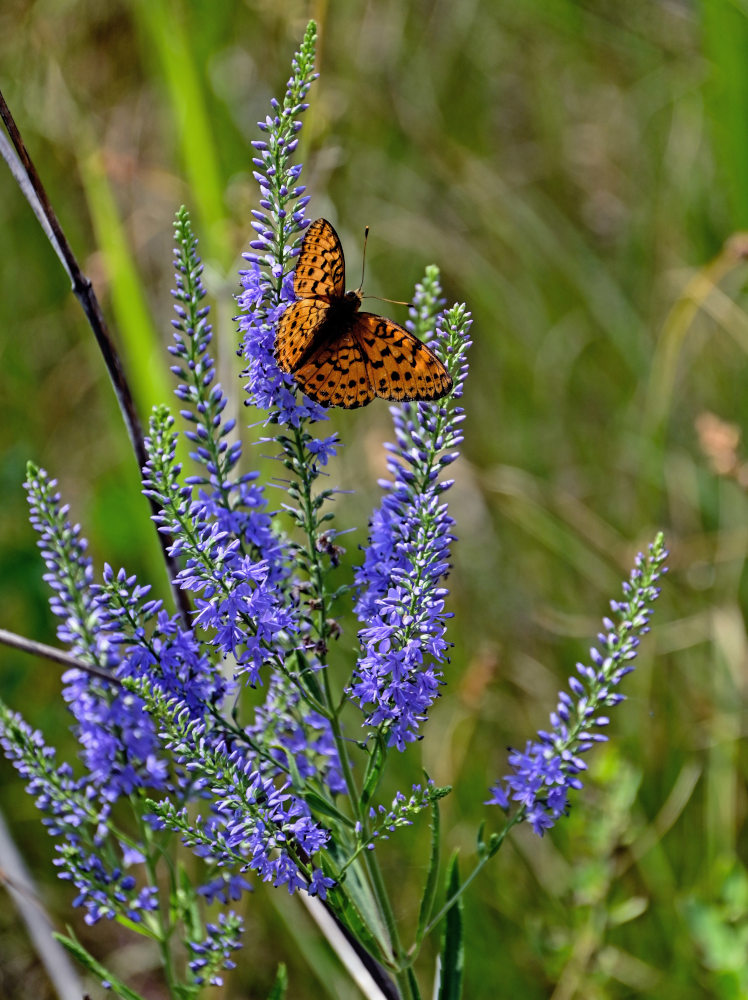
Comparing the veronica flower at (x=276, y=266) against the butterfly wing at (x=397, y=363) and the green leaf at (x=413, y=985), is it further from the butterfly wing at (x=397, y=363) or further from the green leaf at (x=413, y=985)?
the green leaf at (x=413, y=985)

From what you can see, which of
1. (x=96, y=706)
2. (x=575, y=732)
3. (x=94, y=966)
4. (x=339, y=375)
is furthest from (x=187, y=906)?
(x=339, y=375)

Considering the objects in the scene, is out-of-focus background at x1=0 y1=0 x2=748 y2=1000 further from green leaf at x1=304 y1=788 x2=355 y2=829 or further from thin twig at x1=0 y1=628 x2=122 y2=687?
green leaf at x1=304 y1=788 x2=355 y2=829

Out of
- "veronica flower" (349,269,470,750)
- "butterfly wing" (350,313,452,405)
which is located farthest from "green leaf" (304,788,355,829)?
"butterfly wing" (350,313,452,405)

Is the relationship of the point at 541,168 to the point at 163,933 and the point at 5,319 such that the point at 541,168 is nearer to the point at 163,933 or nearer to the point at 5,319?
the point at 5,319

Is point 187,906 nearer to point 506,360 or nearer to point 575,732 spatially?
point 575,732

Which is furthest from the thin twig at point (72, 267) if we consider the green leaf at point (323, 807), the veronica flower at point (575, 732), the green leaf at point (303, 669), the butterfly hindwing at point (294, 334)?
the veronica flower at point (575, 732)

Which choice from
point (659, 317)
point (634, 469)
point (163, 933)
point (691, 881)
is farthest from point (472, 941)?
point (659, 317)
